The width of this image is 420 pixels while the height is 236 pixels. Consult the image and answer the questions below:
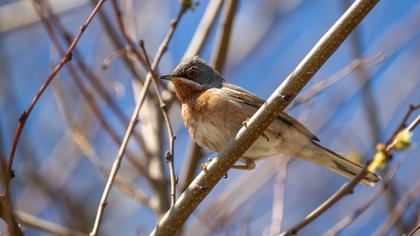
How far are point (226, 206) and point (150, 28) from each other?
5606mm

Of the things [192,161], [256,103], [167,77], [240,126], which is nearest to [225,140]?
[240,126]

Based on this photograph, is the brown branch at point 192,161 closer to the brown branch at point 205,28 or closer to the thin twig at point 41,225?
the brown branch at point 205,28

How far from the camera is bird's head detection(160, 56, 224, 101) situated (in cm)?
646

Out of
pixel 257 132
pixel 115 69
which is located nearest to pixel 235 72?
pixel 115 69

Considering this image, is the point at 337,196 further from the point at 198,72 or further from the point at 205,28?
the point at 205,28

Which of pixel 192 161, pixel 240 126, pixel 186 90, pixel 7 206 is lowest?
pixel 192 161

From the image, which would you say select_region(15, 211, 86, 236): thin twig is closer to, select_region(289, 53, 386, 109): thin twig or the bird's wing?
the bird's wing

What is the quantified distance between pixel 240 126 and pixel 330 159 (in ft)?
3.42

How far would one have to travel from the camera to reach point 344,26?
3.75 meters

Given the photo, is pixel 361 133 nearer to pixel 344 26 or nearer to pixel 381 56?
pixel 381 56


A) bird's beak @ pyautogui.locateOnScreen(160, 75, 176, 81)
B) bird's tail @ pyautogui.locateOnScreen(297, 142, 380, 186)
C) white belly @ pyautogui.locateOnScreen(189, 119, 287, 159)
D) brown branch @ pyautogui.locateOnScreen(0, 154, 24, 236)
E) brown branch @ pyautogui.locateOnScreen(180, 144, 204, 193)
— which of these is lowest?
brown branch @ pyautogui.locateOnScreen(180, 144, 204, 193)

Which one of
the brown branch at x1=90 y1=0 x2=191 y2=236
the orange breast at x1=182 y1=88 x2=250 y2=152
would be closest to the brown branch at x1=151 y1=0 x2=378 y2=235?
the brown branch at x1=90 y1=0 x2=191 y2=236

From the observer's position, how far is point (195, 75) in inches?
258

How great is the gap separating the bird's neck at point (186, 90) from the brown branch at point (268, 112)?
231 centimetres
